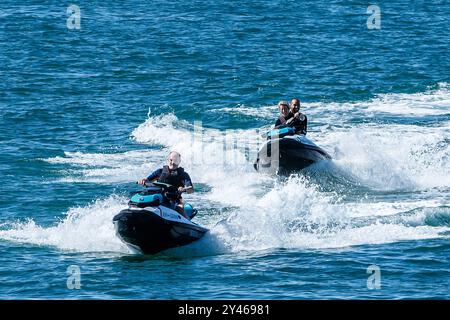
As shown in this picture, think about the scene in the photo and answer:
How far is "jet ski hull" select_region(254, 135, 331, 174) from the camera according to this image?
1029 inches

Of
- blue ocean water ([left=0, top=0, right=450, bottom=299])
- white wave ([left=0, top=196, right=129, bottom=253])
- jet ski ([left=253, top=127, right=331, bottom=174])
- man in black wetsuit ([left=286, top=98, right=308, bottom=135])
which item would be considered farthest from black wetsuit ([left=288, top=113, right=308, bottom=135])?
white wave ([left=0, top=196, right=129, bottom=253])

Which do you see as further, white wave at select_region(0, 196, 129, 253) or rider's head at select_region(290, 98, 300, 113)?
rider's head at select_region(290, 98, 300, 113)

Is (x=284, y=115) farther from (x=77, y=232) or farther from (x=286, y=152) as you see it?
(x=77, y=232)

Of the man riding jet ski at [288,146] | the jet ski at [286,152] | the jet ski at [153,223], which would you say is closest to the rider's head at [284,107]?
the man riding jet ski at [288,146]

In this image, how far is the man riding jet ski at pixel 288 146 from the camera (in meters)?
26.1

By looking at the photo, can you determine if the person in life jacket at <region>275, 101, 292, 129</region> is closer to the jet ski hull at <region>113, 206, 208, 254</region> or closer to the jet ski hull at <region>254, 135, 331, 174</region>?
the jet ski hull at <region>254, 135, 331, 174</region>

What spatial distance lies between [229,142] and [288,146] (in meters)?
5.68

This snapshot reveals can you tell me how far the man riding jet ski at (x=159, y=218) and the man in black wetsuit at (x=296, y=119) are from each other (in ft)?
21.9

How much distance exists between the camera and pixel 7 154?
29.5 m

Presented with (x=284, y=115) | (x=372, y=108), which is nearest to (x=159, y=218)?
(x=284, y=115)

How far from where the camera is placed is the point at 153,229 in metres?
19.2

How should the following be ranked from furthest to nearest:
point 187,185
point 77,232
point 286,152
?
point 286,152
point 77,232
point 187,185

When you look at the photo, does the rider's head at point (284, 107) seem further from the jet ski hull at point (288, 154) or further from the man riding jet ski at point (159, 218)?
the man riding jet ski at point (159, 218)

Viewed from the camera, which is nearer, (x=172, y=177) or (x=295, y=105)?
(x=172, y=177)
